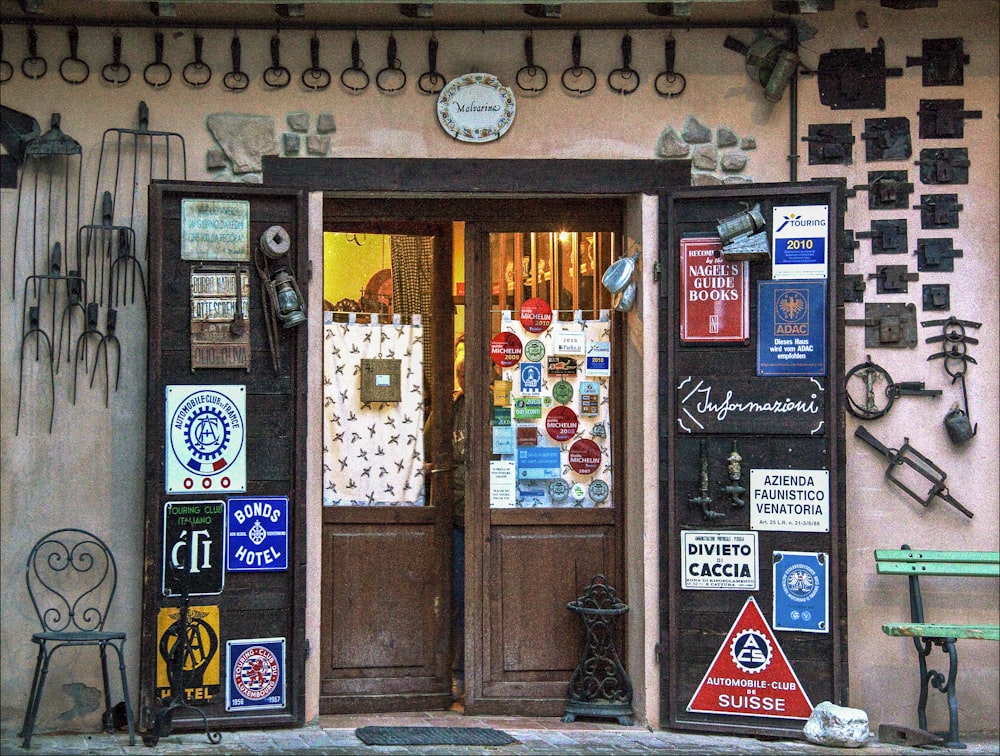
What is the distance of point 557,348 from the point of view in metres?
7.41

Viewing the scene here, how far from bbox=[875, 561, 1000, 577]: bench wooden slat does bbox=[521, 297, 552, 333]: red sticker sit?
222 cm

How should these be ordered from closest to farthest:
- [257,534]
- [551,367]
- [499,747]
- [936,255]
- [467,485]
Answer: [499,747] < [257,534] < [936,255] < [467,485] < [551,367]

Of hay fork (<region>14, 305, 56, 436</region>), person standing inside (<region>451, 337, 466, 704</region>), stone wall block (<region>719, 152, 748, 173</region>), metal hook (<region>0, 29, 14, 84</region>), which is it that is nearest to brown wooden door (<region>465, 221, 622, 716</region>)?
person standing inside (<region>451, 337, 466, 704</region>)

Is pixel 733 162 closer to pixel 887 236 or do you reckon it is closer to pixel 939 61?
pixel 887 236

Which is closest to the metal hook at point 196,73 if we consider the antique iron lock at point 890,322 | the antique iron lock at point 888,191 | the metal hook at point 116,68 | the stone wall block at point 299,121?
the metal hook at point 116,68

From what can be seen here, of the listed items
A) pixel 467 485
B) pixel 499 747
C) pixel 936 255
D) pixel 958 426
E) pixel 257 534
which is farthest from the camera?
pixel 467 485

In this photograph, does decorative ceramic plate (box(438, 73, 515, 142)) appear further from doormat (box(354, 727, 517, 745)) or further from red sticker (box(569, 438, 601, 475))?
doormat (box(354, 727, 517, 745))

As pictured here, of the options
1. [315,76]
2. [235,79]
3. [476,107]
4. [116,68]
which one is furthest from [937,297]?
[116,68]

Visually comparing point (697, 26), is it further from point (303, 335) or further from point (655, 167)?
point (303, 335)

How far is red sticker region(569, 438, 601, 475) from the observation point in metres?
7.38

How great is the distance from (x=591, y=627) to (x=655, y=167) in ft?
8.23

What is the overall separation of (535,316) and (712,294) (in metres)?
1.06

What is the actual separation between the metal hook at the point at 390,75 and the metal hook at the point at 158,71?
1105 millimetres

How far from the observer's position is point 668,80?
7102mm
